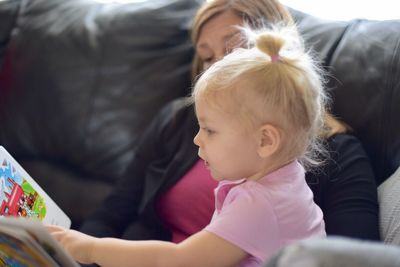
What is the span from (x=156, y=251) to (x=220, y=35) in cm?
60

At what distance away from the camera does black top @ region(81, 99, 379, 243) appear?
111 cm

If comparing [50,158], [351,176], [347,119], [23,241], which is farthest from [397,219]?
[50,158]

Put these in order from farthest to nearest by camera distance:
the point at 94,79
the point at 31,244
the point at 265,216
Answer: the point at 94,79 < the point at 265,216 < the point at 31,244

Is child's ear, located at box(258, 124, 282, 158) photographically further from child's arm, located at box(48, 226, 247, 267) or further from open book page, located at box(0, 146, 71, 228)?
open book page, located at box(0, 146, 71, 228)

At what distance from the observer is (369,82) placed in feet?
4.20

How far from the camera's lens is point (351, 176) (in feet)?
3.79

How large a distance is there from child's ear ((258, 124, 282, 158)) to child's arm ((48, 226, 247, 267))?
0.18 metres

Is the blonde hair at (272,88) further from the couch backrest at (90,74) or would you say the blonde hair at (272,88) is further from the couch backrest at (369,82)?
the couch backrest at (90,74)

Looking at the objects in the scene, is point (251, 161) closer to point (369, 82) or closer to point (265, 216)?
point (265, 216)

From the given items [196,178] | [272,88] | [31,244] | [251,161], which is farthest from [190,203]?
[31,244]

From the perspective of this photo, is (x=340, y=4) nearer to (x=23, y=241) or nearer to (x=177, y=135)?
(x=177, y=135)

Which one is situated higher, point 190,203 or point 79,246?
point 79,246

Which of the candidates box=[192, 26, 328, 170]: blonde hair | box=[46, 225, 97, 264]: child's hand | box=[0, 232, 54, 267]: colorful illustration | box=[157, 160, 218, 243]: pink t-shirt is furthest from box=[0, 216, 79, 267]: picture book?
box=[157, 160, 218, 243]: pink t-shirt

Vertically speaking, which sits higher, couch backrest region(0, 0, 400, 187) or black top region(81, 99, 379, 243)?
couch backrest region(0, 0, 400, 187)
